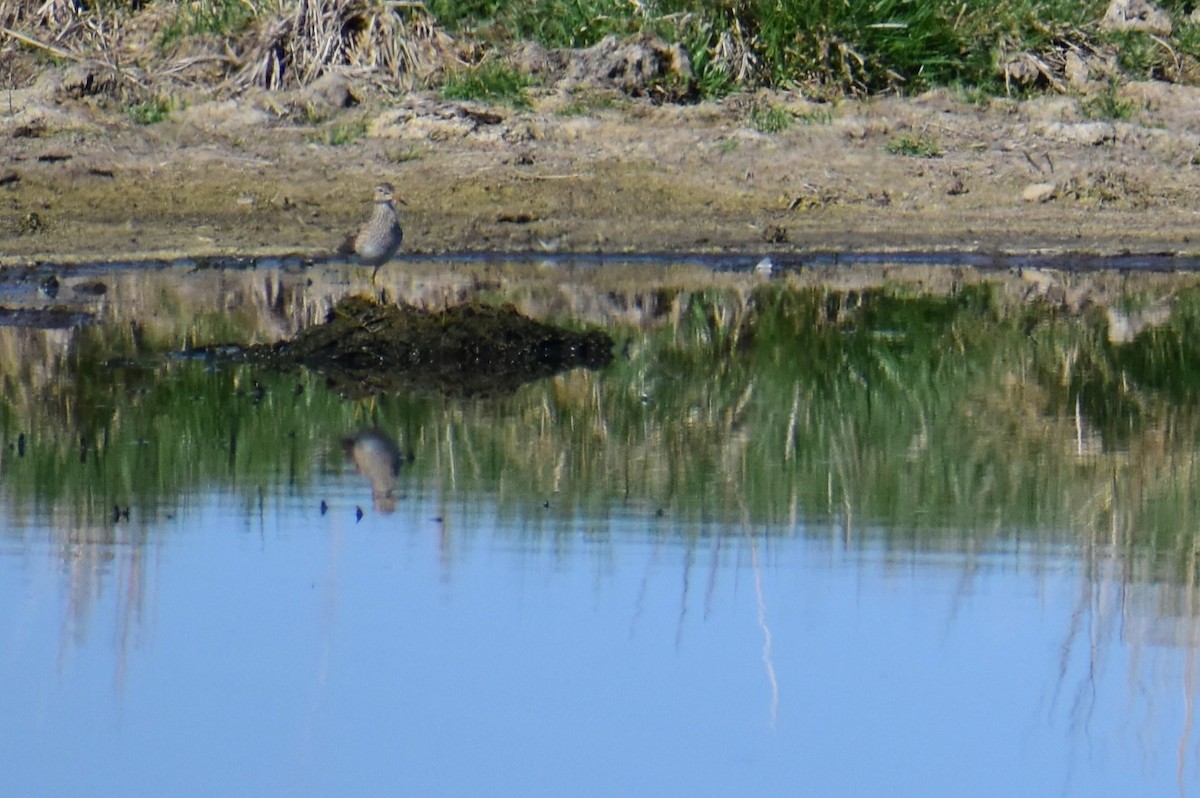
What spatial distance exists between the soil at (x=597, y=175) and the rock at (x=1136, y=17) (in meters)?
1.13

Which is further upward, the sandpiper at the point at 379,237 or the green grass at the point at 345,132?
the green grass at the point at 345,132

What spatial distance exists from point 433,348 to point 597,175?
5.64 m

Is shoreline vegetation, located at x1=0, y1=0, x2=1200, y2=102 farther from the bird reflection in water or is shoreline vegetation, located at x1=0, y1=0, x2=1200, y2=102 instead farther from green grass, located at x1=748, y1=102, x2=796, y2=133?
the bird reflection in water

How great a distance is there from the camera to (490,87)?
15109 mm

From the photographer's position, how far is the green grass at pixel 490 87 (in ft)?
49.3

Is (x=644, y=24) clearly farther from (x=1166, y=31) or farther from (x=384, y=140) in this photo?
(x=1166, y=31)

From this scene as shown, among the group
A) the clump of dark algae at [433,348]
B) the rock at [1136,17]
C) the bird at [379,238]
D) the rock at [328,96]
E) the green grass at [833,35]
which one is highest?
the rock at [1136,17]

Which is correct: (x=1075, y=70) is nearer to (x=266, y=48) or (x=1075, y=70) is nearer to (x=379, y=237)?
(x=266, y=48)

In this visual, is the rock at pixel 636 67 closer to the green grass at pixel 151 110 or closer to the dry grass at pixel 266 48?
the dry grass at pixel 266 48

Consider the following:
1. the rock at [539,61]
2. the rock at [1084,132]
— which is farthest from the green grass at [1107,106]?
the rock at [539,61]

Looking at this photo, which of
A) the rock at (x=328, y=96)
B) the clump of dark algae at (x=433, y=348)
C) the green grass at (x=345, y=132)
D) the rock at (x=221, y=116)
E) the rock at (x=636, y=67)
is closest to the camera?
the clump of dark algae at (x=433, y=348)

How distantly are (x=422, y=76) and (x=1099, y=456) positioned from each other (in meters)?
8.99

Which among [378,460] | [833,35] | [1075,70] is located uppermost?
[833,35]

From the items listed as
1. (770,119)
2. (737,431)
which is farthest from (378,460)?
(770,119)
